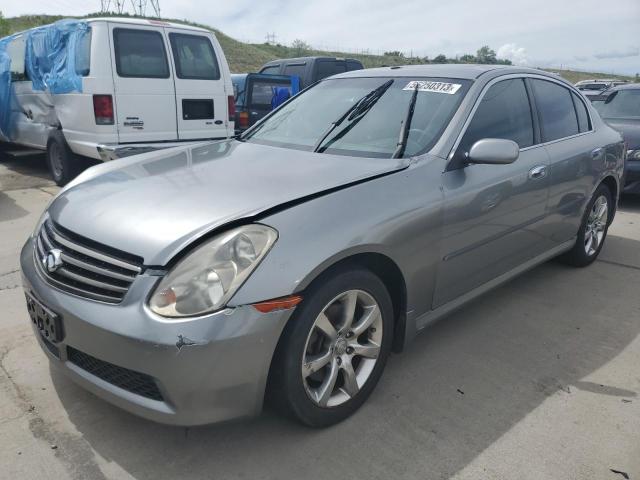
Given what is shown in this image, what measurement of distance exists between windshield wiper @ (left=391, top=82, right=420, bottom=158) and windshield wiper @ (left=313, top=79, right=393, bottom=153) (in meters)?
0.23

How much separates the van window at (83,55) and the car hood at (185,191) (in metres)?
3.88

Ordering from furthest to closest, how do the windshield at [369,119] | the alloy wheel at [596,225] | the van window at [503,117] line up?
1. the alloy wheel at [596,225]
2. the van window at [503,117]
3. the windshield at [369,119]

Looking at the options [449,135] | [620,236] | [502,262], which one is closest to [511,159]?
[449,135]

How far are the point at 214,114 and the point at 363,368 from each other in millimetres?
5790

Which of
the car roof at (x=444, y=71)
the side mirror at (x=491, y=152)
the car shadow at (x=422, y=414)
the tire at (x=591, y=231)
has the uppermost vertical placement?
the car roof at (x=444, y=71)

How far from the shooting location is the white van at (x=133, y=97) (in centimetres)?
650

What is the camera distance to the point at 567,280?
14.6ft

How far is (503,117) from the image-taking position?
3.47m

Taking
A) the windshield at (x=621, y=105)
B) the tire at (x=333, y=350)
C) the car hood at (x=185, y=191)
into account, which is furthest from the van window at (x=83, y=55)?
the windshield at (x=621, y=105)

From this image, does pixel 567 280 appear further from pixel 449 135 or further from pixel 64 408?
pixel 64 408

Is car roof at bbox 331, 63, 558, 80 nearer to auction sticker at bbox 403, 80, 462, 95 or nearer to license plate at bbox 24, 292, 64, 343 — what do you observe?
auction sticker at bbox 403, 80, 462, 95

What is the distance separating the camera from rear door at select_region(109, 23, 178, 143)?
6.57m

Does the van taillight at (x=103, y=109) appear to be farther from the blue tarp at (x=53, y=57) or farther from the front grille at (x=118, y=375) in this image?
the front grille at (x=118, y=375)

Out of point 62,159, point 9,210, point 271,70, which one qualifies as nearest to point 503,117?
point 9,210
